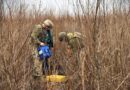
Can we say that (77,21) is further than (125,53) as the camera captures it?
No

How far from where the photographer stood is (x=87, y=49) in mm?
Answer: 2629

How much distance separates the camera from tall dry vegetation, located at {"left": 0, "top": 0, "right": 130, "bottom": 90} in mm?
2564

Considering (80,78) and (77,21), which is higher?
(77,21)

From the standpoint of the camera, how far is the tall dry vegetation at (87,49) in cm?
256

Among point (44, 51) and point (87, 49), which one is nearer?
point (87, 49)

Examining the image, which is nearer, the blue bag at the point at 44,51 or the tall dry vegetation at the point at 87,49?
the tall dry vegetation at the point at 87,49

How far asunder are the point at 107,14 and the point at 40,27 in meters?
1.78

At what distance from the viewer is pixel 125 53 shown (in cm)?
285

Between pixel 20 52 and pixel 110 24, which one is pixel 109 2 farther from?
pixel 20 52

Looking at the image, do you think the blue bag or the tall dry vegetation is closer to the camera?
the tall dry vegetation

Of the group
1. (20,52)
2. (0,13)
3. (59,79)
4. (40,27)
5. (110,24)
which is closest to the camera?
(0,13)

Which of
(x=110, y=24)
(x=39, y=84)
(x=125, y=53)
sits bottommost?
(x=39, y=84)

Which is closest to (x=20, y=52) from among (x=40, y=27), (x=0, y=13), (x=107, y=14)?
(x=0, y=13)

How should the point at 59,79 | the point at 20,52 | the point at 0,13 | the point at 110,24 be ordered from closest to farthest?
the point at 0,13
the point at 20,52
the point at 110,24
the point at 59,79
